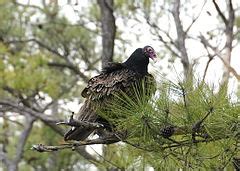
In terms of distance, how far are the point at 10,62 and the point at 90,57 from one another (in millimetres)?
1304

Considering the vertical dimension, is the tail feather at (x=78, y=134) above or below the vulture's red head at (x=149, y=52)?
below

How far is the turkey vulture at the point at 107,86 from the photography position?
2.21 metres

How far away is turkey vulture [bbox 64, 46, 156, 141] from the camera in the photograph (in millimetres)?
2209

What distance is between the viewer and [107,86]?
2.31m

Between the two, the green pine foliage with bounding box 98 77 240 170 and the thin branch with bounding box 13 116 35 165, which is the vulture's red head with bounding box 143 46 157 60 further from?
the thin branch with bounding box 13 116 35 165

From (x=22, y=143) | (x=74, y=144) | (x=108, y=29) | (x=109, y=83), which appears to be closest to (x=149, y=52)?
(x=109, y=83)

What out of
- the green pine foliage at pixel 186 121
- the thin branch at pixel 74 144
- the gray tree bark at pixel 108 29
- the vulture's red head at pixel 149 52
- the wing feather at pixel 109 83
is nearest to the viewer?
the green pine foliage at pixel 186 121

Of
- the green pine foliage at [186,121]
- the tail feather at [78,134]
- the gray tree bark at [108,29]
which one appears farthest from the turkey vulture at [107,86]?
the gray tree bark at [108,29]

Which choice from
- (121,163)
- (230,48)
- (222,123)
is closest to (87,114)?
(121,163)

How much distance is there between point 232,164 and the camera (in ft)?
6.46

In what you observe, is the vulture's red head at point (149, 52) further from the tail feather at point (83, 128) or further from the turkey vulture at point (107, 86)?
the tail feather at point (83, 128)

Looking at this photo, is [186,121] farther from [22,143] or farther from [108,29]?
[22,143]

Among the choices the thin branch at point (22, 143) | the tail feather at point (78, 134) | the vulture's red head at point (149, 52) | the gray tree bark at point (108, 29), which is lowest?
the tail feather at point (78, 134)

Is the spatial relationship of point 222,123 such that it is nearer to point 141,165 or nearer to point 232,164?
point 232,164
